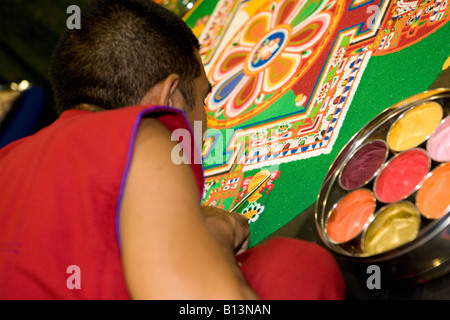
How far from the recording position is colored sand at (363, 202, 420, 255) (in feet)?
3.52

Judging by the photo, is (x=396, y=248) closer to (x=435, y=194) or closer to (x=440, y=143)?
(x=435, y=194)

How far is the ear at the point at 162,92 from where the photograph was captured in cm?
115

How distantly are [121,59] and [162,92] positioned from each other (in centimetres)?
12

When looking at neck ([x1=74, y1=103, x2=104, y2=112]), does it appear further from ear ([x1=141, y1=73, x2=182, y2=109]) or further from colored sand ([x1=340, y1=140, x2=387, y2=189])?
colored sand ([x1=340, y1=140, x2=387, y2=189])

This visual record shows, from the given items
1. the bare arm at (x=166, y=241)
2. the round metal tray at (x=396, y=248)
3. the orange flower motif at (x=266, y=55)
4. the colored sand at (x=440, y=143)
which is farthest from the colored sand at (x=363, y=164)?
the orange flower motif at (x=266, y=55)

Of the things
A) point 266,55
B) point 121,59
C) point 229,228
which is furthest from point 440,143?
point 266,55

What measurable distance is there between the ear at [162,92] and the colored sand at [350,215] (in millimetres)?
501

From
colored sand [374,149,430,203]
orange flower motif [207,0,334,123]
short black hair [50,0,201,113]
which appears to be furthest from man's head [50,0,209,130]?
orange flower motif [207,0,334,123]

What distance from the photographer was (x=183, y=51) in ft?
4.13

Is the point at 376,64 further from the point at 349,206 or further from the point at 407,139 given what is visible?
the point at 349,206

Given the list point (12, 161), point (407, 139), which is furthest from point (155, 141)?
point (407, 139)

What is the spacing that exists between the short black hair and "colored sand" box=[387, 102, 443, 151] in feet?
1.74

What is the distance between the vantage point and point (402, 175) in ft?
3.88

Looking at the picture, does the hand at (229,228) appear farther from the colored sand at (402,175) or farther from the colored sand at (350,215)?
the colored sand at (402,175)
